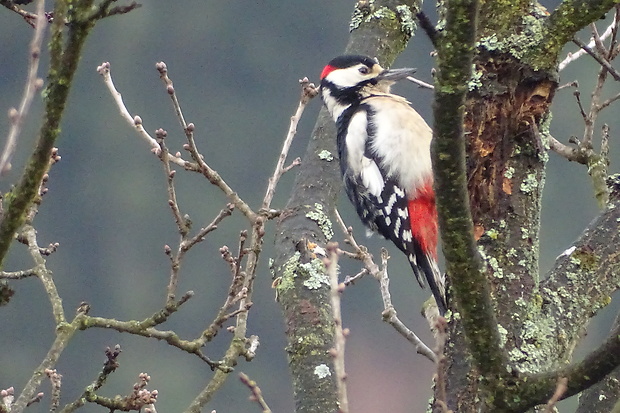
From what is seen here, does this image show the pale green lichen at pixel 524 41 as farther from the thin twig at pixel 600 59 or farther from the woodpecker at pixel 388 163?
the woodpecker at pixel 388 163

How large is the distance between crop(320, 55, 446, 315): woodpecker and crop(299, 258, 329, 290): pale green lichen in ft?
2.24

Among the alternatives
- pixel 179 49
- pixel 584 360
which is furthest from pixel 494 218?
pixel 179 49

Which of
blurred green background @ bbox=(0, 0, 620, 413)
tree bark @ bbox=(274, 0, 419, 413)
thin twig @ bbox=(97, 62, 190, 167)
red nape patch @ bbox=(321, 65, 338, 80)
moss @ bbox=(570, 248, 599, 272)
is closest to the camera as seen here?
moss @ bbox=(570, 248, 599, 272)

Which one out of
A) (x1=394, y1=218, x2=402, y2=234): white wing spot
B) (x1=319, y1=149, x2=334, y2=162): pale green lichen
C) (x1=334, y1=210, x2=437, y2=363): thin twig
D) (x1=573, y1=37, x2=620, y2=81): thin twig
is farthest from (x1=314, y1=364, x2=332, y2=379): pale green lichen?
(x1=394, y1=218, x2=402, y2=234): white wing spot

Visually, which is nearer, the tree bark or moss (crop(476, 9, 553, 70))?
moss (crop(476, 9, 553, 70))

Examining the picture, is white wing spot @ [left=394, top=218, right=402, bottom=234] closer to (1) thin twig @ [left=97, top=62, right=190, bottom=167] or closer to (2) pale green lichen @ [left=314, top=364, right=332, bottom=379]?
(1) thin twig @ [left=97, top=62, right=190, bottom=167]

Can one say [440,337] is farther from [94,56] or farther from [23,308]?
[94,56]

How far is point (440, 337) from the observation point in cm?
160

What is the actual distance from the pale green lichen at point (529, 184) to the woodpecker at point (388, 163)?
0.97 m

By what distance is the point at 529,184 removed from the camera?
95.4 inches

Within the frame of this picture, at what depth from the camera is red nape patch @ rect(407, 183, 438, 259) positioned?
3514mm

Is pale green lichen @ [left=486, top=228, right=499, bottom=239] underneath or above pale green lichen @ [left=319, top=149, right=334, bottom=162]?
underneath

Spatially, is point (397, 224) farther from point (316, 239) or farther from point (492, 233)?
point (492, 233)

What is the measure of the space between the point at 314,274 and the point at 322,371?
303 mm
